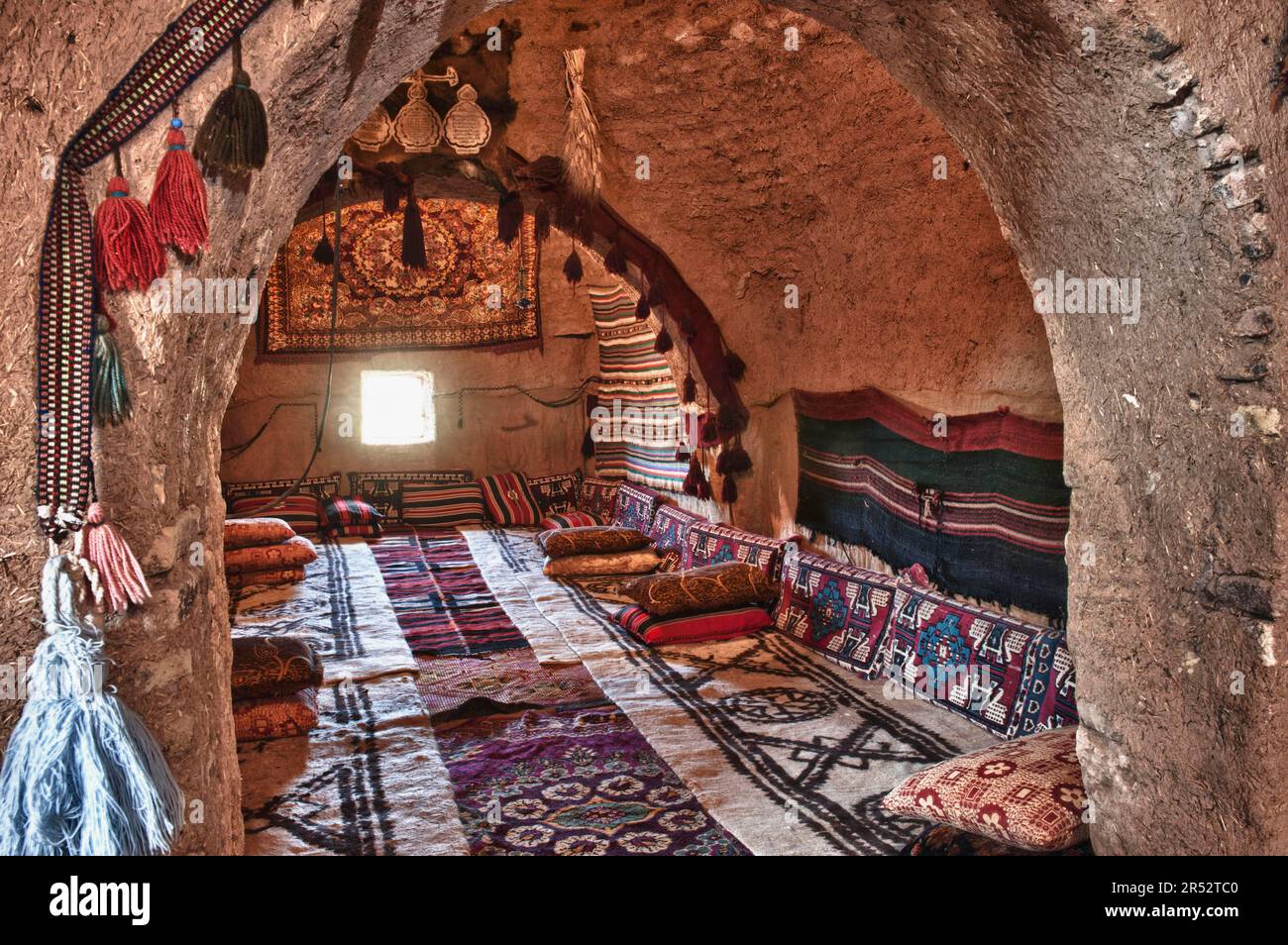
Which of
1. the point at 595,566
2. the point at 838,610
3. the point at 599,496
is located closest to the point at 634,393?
the point at 599,496

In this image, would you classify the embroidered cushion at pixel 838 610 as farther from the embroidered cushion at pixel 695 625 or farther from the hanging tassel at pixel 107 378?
the hanging tassel at pixel 107 378

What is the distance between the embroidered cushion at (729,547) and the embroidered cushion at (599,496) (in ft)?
6.44

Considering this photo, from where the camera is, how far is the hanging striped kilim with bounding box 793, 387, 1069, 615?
3.17 meters

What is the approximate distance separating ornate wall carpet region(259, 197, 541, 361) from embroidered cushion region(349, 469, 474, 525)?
3.35 ft

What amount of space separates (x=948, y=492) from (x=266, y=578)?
3823 mm

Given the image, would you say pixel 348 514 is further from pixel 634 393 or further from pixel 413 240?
pixel 413 240

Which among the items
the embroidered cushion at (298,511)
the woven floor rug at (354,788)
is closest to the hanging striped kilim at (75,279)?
the woven floor rug at (354,788)

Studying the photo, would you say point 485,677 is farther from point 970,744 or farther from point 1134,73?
point 1134,73

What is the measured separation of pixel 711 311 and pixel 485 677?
2.24 meters

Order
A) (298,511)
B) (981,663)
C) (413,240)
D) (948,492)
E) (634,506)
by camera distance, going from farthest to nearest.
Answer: (298,511)
(634,506)
(413,240)
(948,492)
(981,663)

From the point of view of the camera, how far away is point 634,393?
297 inches

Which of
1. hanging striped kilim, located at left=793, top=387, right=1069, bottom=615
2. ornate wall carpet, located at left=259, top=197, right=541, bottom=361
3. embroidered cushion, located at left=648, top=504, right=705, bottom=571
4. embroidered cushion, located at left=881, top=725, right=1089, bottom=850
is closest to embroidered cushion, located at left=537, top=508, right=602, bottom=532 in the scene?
embroidered cushion, located at left=648, top=504, right=705, bottom=571

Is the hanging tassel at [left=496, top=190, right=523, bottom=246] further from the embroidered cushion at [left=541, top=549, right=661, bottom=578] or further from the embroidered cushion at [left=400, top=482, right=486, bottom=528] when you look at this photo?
the embroidered cushion at [left=400, top=482, right=486, bottom=528]

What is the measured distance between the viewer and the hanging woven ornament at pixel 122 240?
4.57 feet
